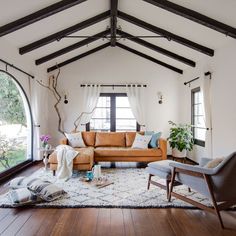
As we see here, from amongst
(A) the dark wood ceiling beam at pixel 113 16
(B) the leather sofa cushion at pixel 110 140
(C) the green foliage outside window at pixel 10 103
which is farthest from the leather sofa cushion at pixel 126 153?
(A) the dark wood ceiling beam at pixel 113 16

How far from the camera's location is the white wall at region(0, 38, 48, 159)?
4348 mm

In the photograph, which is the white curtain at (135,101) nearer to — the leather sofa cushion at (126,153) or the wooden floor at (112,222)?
the leather sofa cushion at (126,153)

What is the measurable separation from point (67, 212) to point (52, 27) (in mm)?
3547

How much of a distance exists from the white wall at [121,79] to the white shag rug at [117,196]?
281 centimetres

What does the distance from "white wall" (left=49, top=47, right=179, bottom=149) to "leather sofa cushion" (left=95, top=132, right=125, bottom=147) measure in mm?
1371

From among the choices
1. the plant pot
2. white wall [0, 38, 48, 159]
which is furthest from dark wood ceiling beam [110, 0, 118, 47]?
the plant pot

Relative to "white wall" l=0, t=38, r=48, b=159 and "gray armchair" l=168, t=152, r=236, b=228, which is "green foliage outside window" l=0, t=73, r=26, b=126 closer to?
"white wall" l=0, t=38, r=48, b=159

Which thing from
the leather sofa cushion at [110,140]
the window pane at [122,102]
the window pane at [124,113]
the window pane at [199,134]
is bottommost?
the leather sofa cushion at [110,140]

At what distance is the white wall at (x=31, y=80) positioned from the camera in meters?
4.35

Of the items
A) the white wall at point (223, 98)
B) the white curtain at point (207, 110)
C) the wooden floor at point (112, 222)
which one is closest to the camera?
the wooden floor at point (112, 222)

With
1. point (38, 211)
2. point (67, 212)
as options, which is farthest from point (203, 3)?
point (38, 211)

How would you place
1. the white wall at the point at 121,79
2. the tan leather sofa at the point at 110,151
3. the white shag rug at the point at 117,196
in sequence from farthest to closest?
the white wall at the point at 121,79
the tan leather sofa at the point at 110,151
the white shag rug at the point at 117,196

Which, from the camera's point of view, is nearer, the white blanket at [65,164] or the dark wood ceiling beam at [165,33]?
the white blanket at [65,164]

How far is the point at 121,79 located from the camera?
22.7 feet
